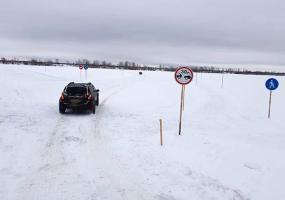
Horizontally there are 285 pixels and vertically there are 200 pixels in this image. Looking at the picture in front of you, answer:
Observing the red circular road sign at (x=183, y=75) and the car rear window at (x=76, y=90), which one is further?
the car rear window at (x=76, y=90)

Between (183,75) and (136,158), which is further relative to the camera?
(183,75)

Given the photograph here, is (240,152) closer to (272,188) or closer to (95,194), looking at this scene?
(272,188)

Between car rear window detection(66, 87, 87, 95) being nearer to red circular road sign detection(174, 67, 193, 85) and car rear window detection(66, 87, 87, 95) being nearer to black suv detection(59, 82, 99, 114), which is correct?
black suv detection(59, 82, 99, 114)

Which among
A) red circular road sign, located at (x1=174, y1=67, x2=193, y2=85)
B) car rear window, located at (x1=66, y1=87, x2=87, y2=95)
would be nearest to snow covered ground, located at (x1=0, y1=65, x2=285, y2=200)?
car rear window, located at (x1=66, y1=87, x2=87, y2=95)

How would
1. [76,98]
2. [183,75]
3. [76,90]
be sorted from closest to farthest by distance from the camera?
[183,75], [76,98], [76,90]

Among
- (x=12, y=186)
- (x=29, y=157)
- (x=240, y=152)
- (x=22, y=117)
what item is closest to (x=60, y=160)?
(x=29, y=157)

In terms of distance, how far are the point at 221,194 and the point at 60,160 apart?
434cm

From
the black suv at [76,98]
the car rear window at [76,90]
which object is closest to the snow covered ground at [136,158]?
the black suv at [76,98]

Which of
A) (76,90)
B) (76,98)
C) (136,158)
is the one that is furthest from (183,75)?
(76,90)

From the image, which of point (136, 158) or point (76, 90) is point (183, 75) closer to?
point (136, 158)

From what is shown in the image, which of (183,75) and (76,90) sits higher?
(183,75)

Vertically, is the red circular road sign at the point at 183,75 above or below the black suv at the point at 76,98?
above

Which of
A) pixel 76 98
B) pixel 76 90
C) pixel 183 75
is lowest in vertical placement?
pixel 76 98

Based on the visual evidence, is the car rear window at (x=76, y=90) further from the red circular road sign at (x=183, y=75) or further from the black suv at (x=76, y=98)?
the red circular road sign at (x=183, y=75)
